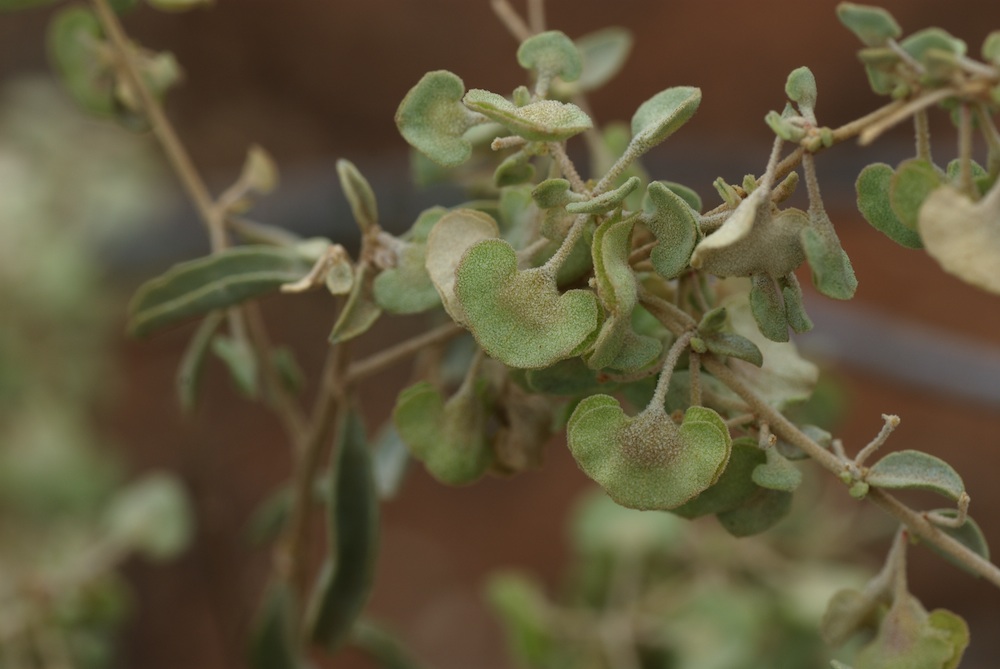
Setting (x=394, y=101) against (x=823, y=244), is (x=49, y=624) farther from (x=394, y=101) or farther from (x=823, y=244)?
(x=394, y=101)

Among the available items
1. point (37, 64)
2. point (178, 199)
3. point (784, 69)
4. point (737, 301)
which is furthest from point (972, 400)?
point (37, 64)

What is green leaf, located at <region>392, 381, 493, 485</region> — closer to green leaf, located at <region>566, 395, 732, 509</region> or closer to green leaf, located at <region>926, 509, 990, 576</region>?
green leaf, located at <region>566, 395, 732, 509</region>

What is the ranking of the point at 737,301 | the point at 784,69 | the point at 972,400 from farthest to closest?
the point at 784,69 < the point at 972,400 < the point at 737,301

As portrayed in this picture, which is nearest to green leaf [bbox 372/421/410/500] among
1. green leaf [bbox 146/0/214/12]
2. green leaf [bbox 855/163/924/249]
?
green leaf [bbox 146/0/214/12]

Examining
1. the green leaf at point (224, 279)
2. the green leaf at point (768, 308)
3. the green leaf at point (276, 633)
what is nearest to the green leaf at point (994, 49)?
the green leaf at point (768, 308)

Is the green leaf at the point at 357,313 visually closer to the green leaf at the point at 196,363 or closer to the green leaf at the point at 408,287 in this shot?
the green leaf at the point at 408,287
